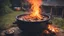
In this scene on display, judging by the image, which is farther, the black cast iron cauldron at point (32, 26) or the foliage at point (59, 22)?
the foliage at point (59, 22)

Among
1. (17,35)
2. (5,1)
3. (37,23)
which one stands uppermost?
(5,1)

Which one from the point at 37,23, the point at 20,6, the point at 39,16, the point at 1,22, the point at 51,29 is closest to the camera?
the point at 37,23

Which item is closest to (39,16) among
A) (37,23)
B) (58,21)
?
(37,23)

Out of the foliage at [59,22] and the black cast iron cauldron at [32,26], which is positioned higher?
the black cast iron cauldron at [32,26]

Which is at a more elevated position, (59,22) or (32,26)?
(32,26)

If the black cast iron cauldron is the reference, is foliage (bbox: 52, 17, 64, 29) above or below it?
below

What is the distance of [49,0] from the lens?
11398mm

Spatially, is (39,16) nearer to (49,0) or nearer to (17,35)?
(17,35)

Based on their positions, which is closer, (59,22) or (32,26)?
(32,26)

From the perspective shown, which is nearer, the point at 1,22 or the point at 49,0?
the point at 1,22

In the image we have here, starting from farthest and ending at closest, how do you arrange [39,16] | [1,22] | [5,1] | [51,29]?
1. [5,1]
2. [1,22]
3. [51,29]
4. [39,16]

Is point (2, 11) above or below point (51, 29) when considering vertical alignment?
above

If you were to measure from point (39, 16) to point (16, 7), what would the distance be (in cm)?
654

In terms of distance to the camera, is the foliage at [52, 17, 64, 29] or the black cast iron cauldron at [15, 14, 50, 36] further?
the foliage at [52, 17, 64, 29]
